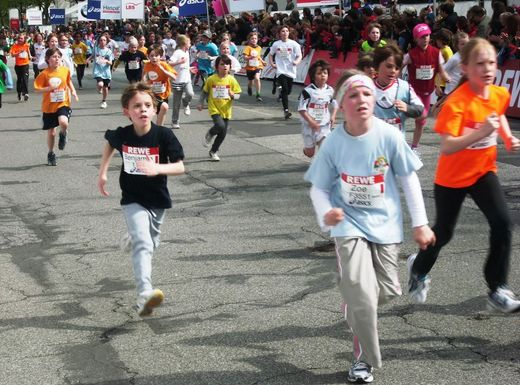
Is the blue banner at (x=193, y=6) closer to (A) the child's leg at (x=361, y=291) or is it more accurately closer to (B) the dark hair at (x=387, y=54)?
(B) the dark hair at (x=387, y=54)

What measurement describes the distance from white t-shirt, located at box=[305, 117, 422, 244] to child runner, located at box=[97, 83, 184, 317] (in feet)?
5.08

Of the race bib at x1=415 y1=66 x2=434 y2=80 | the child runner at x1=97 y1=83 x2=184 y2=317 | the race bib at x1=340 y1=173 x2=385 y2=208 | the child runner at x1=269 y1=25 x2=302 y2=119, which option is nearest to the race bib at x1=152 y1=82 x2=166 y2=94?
the child runner at x1=269 y1=25 x2=302 y2=119

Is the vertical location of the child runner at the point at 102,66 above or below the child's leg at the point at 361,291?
below

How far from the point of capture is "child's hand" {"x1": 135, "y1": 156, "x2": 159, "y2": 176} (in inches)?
232

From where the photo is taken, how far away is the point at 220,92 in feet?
44.1

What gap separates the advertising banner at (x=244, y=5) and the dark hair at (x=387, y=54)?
18611mm

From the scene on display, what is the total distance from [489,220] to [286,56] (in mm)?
14387

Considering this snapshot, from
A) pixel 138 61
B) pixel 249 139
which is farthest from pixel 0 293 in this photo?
pixel 138 61

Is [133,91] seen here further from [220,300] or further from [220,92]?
[220,92]

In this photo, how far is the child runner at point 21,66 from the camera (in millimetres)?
25478

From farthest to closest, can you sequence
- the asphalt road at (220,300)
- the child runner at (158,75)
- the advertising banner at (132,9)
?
the advertising banner at (132,9) < the child runner at (158,75) < the asphalt road at (220,300)

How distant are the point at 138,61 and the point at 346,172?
57.3ft

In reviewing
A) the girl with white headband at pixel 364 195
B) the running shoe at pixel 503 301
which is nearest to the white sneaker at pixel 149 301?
the girl with white headband at pixel 364 195

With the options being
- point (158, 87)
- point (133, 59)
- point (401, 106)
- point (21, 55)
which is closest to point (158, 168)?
point (401, 106)
